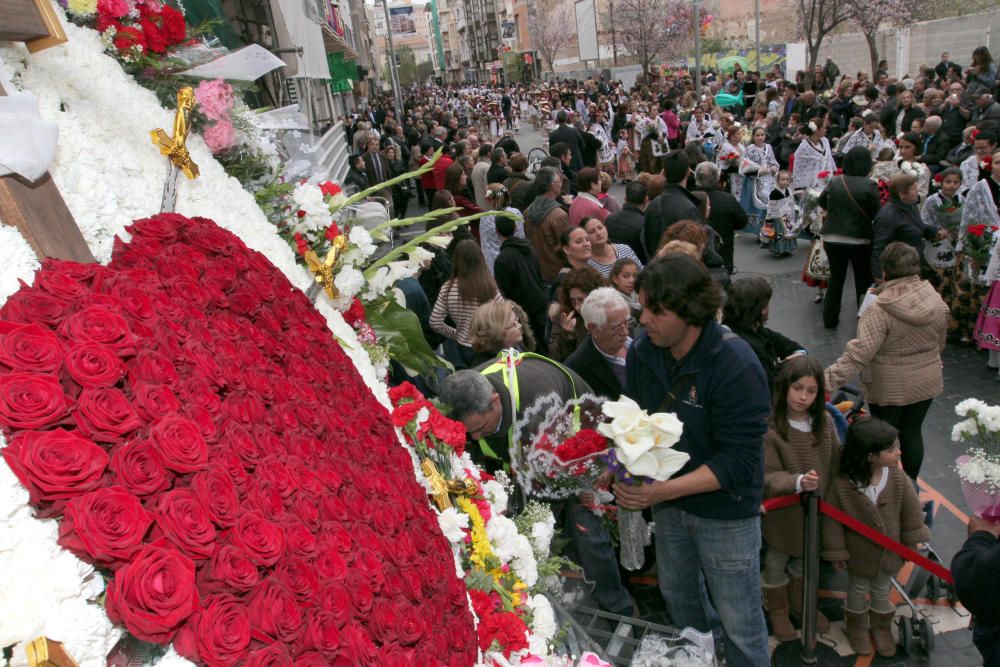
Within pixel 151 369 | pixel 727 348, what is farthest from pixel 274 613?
pixel 727 348

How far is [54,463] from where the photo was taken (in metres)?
1.17

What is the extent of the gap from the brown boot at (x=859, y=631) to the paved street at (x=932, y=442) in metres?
0.06

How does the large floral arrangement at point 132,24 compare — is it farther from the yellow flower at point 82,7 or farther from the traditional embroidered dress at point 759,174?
the traditional embroidered dress at point 759,174

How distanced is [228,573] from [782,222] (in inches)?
426

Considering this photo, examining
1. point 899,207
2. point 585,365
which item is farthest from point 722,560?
point 899,207

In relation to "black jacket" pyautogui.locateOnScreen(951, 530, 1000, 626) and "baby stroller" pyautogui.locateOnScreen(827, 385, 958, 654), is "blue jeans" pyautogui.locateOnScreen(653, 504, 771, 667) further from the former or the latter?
"baby stroller" pyautogui.locateOnScreen(827, 385, 958, 654)

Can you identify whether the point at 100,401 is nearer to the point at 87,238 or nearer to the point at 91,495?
the point at 91,495

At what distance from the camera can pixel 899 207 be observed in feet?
22.9

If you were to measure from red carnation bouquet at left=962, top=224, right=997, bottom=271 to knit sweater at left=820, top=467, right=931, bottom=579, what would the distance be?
4032 millimetres

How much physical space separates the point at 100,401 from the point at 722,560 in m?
2.80

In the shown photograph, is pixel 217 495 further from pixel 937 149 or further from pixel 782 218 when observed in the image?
pixel 937 149

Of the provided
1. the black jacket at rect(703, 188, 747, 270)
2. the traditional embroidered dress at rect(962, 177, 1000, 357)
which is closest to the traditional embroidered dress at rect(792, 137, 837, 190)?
the black jacket at rect(703, 188, 747, 270)

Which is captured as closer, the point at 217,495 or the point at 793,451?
the point at 217,495

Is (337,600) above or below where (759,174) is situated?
above
